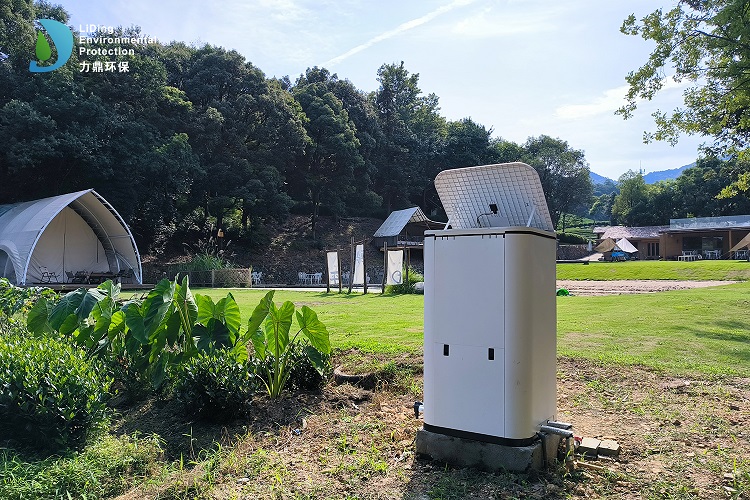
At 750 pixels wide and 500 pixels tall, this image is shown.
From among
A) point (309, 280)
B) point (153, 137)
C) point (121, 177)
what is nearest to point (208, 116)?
point (153, 137)

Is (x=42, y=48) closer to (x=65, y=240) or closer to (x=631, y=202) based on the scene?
(x=65, y=240)

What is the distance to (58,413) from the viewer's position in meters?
3.59

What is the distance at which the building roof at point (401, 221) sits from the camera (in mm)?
34625

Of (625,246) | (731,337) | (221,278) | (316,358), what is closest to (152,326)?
(316,358)

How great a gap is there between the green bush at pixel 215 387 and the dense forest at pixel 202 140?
12.8 m

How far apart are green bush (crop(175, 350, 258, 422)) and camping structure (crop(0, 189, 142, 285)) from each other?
16.8 meters

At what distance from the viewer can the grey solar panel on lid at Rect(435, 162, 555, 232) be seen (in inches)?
120

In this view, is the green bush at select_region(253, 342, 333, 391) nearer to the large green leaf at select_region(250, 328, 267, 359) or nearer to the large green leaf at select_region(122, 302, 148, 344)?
the large green leaf at select_region(250, 328, 267, 359)

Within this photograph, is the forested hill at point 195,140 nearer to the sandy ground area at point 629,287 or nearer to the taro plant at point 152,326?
the sandy ground area at point 629,287

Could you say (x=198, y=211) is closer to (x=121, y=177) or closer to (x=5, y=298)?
(x=121, y=177)

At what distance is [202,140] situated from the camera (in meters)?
27.9

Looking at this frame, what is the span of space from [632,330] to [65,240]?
72.2 feet

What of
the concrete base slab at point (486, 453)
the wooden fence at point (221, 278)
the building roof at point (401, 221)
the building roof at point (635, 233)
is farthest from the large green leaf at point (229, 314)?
the building roof at point (635, 233)

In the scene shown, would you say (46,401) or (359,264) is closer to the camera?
(46,401)
